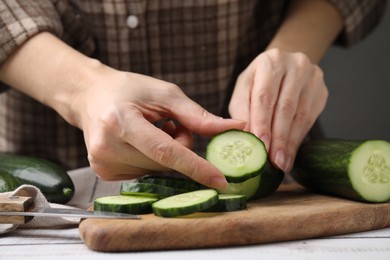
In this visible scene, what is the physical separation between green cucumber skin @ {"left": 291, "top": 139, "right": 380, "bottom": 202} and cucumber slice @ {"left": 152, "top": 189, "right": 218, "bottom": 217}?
1.26 feet

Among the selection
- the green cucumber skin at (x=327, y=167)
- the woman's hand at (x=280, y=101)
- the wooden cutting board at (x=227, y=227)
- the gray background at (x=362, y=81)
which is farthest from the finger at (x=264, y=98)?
the gray background at (x=362, y=81)

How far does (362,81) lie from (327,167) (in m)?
1.78

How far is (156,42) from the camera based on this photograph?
2.38m

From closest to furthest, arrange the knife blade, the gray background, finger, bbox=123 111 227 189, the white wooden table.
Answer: the white wooden table, the knife blade, finger, bbox=123 111 227 189, the gray background

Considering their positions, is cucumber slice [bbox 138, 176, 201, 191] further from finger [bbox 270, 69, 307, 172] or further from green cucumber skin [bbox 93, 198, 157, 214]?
finger [bbox 270, 69, 307, 172]

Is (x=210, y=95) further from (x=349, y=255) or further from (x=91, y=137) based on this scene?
(x=349, y=255)

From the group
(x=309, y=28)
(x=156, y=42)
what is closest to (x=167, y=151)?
(x=156, y=42)

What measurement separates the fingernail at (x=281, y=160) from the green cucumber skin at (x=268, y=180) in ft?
0.07

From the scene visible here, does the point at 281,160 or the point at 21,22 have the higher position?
the point at 21,22

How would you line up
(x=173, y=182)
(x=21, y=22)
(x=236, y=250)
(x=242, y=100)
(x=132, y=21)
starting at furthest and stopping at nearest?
1. (x=132, y=21)
2. (x=21, y=22)
3. (x=242, y=100)
4. (x=173, y=182)
5. (x=236, y=250)

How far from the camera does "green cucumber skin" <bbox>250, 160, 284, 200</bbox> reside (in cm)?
183

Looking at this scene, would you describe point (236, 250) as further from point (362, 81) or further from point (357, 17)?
point (362, 81)

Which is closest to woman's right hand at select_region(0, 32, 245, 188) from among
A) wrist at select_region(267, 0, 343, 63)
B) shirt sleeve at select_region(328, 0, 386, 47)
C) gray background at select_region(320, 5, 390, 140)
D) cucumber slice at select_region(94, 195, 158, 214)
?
cucumber slice at select_region(94, 195, 158, 214)

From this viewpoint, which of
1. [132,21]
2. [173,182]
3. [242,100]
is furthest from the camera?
[132,21]
